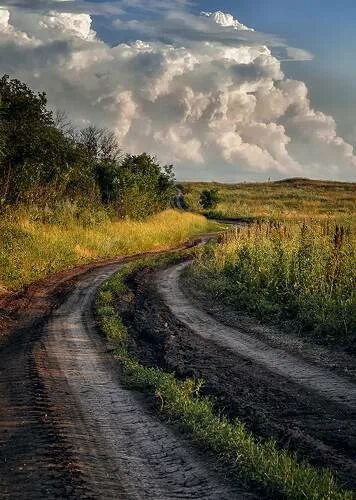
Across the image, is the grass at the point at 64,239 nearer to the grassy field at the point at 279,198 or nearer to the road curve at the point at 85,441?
the road curve at the point at 85,441

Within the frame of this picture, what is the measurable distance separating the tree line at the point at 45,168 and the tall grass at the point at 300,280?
889 centimetres

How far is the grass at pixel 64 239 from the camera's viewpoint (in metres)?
19.9

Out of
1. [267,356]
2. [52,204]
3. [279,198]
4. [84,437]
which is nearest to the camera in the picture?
[84,437]

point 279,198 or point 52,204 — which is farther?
point 279,198

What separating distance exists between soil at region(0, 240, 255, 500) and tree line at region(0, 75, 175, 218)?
1245 centimetres

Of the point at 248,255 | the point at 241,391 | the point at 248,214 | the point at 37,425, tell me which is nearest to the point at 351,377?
the point at 241,391

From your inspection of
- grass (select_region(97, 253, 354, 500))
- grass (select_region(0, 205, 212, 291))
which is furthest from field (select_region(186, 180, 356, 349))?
grass (select_region(0, 205, 212, 291))

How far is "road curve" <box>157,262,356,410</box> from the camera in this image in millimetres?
8359

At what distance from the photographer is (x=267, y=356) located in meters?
10.4

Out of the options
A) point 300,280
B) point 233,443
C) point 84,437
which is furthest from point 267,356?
point 84,437

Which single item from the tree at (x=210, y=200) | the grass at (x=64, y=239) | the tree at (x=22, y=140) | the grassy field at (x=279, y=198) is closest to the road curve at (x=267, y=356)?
the grass at (x=64, y=239)

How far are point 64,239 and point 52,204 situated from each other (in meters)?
4.56

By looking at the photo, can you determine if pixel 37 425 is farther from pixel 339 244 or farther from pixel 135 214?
pixel 135 214

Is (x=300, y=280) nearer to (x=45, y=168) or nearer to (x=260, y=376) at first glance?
(x=260, y=376)
